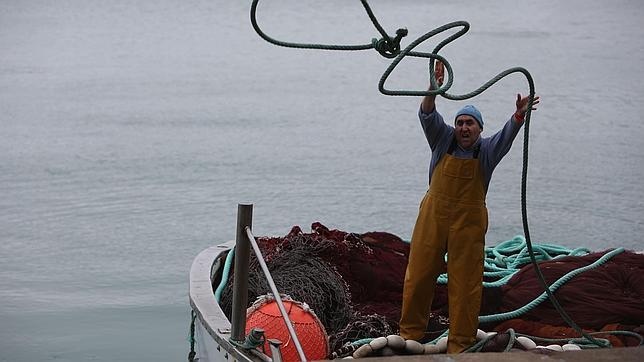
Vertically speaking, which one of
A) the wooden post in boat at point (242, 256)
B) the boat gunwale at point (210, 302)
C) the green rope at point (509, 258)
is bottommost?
the boat gunwale at point (210, 302)

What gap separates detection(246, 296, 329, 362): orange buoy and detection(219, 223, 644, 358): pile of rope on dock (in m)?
0.18

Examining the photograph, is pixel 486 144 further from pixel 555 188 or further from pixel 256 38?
pixel 256 38

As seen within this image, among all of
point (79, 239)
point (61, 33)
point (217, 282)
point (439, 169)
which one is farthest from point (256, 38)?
point (439, 169)

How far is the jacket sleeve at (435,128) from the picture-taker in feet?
14.5

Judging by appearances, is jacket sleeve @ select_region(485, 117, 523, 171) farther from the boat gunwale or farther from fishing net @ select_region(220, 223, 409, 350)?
the boat gunwale

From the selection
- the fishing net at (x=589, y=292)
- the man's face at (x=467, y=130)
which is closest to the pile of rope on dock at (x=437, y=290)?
the fishing net at (x=589, y=292)

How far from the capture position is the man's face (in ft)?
14.5

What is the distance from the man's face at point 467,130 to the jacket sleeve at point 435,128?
5 cm

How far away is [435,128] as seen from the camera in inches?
175

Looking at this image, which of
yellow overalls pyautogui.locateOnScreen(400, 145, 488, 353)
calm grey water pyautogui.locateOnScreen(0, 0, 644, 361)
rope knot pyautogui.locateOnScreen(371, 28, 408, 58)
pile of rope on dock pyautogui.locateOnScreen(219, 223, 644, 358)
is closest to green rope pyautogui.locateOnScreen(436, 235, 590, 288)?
pile of rope on dock pyautogui.locateOnScreen(219, 223, 644, 358)

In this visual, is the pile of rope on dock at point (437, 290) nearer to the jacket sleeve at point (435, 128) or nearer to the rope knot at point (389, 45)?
the jacket sleeve at point (435, 128)

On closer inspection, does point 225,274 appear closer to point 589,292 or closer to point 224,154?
point 589,292

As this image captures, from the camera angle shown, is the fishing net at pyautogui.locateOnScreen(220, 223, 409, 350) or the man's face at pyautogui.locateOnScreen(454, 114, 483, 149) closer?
the man's face at pyautogui.locateOnScreen(454, 114, 483, 149)

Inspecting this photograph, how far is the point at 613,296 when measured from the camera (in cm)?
523
